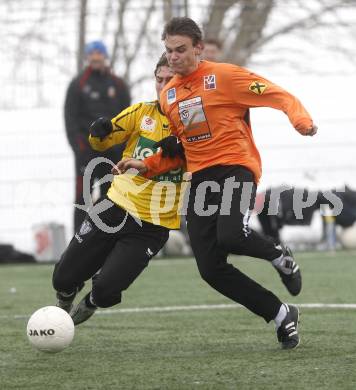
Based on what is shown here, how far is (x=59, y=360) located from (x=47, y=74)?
9057 mm

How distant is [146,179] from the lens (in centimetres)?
570

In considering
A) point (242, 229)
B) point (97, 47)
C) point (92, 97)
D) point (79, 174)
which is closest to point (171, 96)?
point (242, 229)

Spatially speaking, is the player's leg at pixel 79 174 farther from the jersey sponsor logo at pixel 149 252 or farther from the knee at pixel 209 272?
the knee at pixel 209 272

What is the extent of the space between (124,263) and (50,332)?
0.65 meters

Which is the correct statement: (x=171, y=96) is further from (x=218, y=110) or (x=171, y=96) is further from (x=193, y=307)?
(x=193, y=307)

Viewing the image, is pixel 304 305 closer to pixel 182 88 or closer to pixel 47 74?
pixel 182 88

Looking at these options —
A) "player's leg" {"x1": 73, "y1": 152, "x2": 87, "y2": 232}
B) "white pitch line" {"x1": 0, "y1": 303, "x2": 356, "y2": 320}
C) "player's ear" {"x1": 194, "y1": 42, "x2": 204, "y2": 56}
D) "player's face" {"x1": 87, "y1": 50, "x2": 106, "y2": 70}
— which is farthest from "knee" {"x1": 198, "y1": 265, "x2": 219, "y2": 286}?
"player's face" {"x1": 87, "y1": 50, "x2": 106, "y2": 70}

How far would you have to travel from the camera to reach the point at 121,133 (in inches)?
223

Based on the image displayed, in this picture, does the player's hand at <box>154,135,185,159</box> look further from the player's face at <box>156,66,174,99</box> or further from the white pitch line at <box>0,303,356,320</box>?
the white pitch line at <box>0,303,356,320</box>

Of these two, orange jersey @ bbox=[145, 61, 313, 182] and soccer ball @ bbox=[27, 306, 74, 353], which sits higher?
orange jersey @ bbox=[145, 61, 313, 182]

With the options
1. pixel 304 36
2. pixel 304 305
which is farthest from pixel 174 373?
pixel 304 36

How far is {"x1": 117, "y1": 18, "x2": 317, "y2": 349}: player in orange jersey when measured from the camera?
525 centimetres

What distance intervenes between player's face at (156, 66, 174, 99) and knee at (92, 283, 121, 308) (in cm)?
111

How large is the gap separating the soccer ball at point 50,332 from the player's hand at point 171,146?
100 cm
